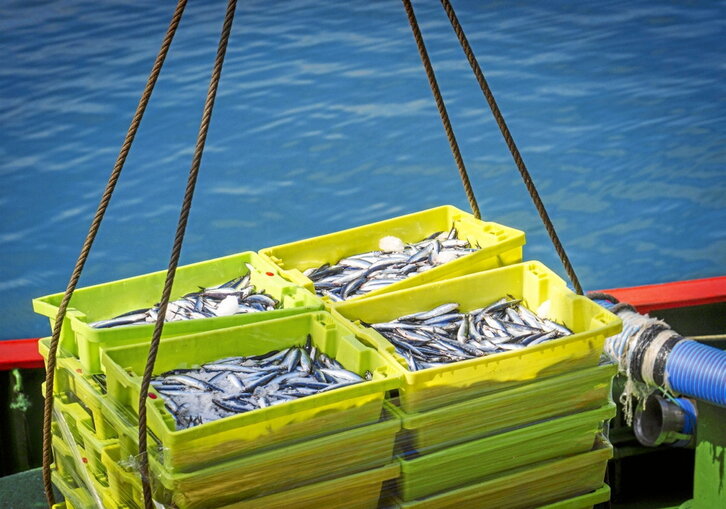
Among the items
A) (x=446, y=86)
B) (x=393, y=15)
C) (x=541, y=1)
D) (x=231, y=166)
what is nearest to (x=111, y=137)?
(x=231, y=166)

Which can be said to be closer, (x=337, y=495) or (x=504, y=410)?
(x=337, y=495)

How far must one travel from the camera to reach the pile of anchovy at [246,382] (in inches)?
104

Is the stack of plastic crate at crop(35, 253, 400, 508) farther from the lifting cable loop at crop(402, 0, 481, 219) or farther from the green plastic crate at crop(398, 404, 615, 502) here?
the lifting cable loop at crop(402, 0, 481, 219)

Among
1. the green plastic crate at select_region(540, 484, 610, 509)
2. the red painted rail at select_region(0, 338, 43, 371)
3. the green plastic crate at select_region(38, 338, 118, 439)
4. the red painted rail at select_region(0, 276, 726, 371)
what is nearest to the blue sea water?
the red painted rail at select_region(0, 276, 726, 371)

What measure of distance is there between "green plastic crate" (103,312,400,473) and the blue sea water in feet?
17.3

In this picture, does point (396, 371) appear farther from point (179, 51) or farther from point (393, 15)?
point (393, 15)

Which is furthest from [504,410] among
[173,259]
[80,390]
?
[80,390]

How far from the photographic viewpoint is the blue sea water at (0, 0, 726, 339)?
8.88 m

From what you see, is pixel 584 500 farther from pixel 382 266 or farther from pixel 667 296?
pixel 667 296

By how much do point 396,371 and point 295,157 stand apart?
7809 millimetres

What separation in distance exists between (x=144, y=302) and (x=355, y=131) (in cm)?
745

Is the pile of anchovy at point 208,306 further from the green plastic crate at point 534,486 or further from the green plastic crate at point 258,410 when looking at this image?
the green plastic crate at point 534,486

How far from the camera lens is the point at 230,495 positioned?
248cm

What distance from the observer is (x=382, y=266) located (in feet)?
12.5
